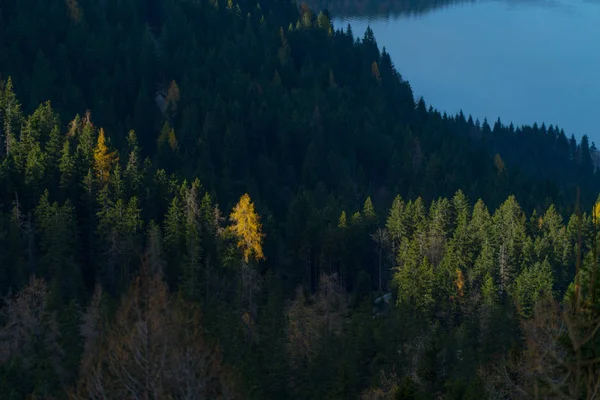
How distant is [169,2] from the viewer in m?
132

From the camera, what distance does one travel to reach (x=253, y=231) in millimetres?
65188

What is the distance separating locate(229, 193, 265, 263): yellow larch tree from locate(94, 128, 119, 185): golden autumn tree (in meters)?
9.86

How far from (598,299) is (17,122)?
219ft

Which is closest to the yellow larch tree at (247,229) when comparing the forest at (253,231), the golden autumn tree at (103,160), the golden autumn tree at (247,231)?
the golden autumn tree at (247,231)

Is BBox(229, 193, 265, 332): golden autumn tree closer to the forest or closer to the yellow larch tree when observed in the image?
the yellow larch tree

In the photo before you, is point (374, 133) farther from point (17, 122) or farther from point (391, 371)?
point (391, 371)

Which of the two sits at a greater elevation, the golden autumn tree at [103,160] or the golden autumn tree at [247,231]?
the golden autumn tree at [103,160]

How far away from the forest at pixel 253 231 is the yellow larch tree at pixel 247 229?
0.65ft

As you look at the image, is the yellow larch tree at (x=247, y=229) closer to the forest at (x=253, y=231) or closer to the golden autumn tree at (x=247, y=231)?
the golden autumn tree at (x=247, y=231)

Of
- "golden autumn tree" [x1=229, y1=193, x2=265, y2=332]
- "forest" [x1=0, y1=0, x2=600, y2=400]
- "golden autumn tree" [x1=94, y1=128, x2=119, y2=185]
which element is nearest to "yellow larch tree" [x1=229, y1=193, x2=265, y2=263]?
"golden autumn tree" [x1=229, y1=193, x2=265, y2=332]

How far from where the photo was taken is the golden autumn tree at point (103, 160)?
6675 centimetres

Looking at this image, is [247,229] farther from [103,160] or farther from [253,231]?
[103,160]

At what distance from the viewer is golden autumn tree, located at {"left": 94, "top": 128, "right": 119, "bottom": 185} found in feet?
219

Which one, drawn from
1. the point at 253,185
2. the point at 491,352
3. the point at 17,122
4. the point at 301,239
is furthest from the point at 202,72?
the point at 491,352
